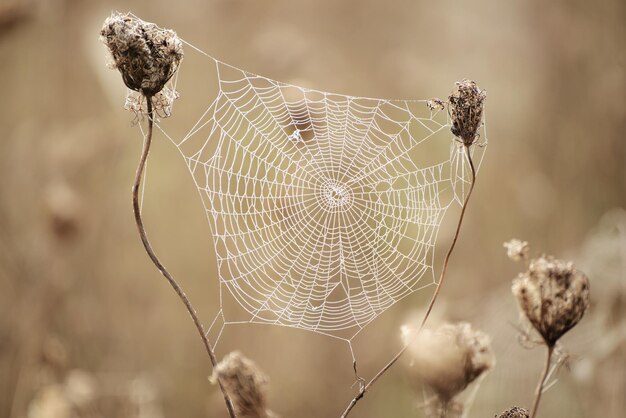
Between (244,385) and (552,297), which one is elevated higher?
(552,297)

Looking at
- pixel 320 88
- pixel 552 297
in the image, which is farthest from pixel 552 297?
pixel 320 88

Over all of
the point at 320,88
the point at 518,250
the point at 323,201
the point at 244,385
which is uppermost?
the point at 320,88

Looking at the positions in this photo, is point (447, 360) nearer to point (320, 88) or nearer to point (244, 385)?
point (244, 385)

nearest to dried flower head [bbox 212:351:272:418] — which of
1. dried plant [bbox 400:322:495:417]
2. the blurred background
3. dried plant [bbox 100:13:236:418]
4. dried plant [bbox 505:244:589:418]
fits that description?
dried plant [bbox 100:13:236:418]

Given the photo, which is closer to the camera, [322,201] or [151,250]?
[151,250]

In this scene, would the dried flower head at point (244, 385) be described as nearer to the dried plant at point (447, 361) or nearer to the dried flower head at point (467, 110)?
the dried plant at point (447, 361)

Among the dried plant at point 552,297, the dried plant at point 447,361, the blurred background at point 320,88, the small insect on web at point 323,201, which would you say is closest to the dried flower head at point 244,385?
the dried plant at point 447,361
